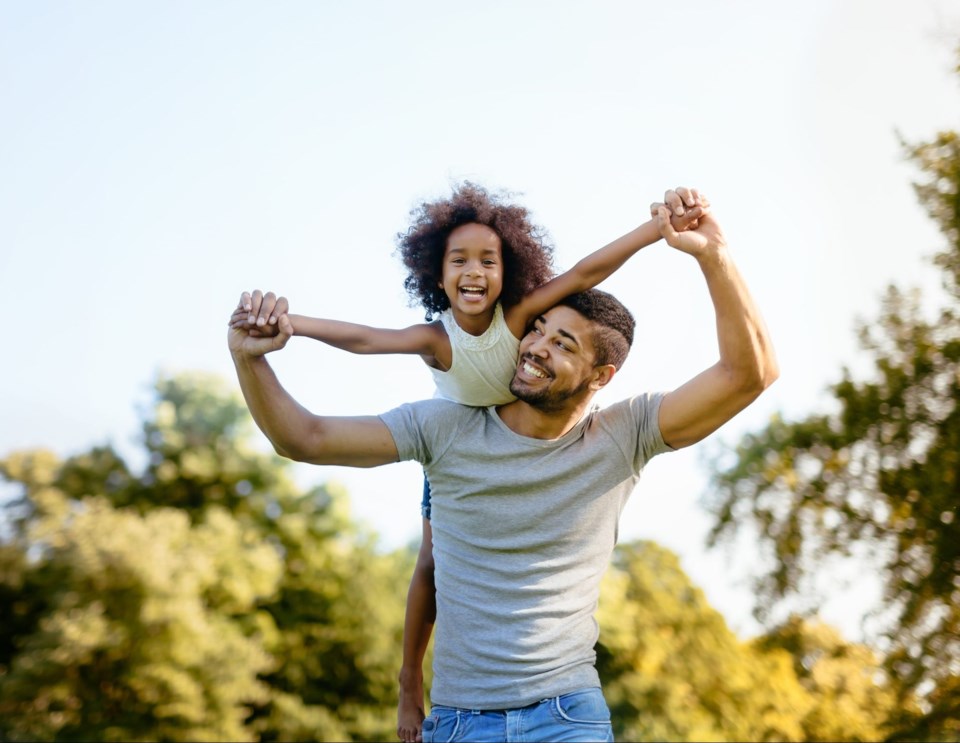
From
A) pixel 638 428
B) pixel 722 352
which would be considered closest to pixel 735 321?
pixel 722 352

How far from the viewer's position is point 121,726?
14.9 metres

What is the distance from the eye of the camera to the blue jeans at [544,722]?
2697mm

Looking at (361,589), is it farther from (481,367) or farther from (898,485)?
(481,367)

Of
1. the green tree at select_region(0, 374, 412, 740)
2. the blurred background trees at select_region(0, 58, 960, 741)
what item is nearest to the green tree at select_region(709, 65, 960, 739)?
the blurred background trees at select_region(0, 58, 960, 741)

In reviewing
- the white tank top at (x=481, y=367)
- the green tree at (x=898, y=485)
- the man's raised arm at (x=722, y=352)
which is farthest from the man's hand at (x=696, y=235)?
the green tree at (x=898, y=485)

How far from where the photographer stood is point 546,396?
2891mm

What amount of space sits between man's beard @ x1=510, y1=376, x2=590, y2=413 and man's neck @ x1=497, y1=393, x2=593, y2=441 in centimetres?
2

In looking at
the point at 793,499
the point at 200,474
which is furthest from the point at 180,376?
the point at 793,499

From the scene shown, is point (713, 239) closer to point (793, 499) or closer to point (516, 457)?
point (516, 457)

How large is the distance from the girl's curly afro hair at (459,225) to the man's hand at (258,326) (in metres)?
0.90

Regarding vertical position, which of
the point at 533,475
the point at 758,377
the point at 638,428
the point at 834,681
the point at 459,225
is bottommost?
the point at 834,681

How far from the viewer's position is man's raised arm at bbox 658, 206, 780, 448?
2.72m

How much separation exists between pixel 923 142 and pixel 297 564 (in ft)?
39.4

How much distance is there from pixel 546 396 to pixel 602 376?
0.77 feet
